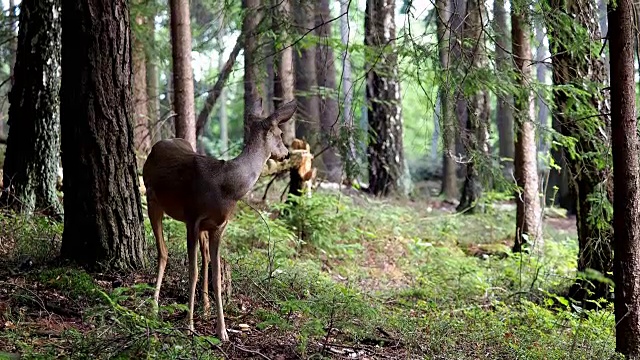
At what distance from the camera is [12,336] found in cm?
485

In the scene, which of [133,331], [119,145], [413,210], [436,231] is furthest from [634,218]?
[413,210]

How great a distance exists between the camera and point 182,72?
1006cm

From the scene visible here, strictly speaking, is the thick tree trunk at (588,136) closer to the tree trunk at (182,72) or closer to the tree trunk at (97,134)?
the tree trunk at (97,134)

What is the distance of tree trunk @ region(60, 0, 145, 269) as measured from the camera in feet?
21.0

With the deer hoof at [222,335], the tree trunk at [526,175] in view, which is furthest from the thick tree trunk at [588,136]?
the deer hoof at [222,335]

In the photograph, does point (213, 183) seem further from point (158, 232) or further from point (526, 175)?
point (526, 175)

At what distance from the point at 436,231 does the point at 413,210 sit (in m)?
2.03

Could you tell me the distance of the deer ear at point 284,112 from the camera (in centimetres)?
543

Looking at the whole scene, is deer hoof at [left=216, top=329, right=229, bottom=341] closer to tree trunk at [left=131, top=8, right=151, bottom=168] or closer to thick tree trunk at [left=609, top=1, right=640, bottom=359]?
thick tree trunk at [left=609, top=1, right=640, bottom=359]

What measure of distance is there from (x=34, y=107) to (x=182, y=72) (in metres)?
Answer: 2.14

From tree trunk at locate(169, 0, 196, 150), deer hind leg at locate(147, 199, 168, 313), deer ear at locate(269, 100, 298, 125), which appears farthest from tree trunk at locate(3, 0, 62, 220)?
deer ear at locate(269, 100, 298, 125)

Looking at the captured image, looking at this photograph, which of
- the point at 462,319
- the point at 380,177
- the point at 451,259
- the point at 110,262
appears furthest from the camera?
the point at 380,177

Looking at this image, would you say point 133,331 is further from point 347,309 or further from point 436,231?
point 436,231

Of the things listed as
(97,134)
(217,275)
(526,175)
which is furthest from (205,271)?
(526,175)
